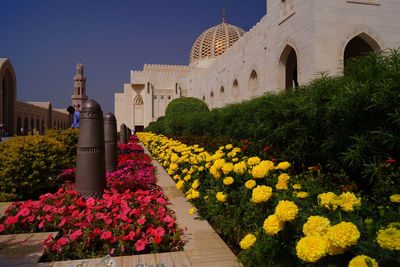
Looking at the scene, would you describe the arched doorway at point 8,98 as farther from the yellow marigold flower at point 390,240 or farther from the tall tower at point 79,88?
the yellow marigold flower at point 390,240

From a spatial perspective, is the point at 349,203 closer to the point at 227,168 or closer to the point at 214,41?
the point at 227,168

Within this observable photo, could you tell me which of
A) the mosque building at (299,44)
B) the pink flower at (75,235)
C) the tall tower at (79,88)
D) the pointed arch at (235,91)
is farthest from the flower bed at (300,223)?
the tall tower at (79,88)

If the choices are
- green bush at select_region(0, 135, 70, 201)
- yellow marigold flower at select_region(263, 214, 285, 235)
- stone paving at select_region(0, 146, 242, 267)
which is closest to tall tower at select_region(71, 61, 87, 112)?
green bush at select_region(0, 135, 70, 201)

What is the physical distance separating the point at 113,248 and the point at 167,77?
1556 inches

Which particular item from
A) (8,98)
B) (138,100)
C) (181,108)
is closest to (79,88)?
(8,98)

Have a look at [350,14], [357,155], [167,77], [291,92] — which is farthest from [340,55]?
[167,77]

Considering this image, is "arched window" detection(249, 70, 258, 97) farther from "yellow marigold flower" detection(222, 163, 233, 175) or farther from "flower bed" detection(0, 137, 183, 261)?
"yellow marigold flower" detection(222, 163, 233, 175)

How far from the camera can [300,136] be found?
12.7 ft

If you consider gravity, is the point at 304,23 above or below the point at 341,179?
above

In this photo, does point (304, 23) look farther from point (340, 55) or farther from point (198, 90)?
point (198, 90)

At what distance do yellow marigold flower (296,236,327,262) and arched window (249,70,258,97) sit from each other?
16354 mm

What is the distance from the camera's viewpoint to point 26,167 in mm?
4320

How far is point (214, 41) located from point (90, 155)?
37.5m

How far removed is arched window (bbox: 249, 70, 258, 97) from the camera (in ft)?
56.5
